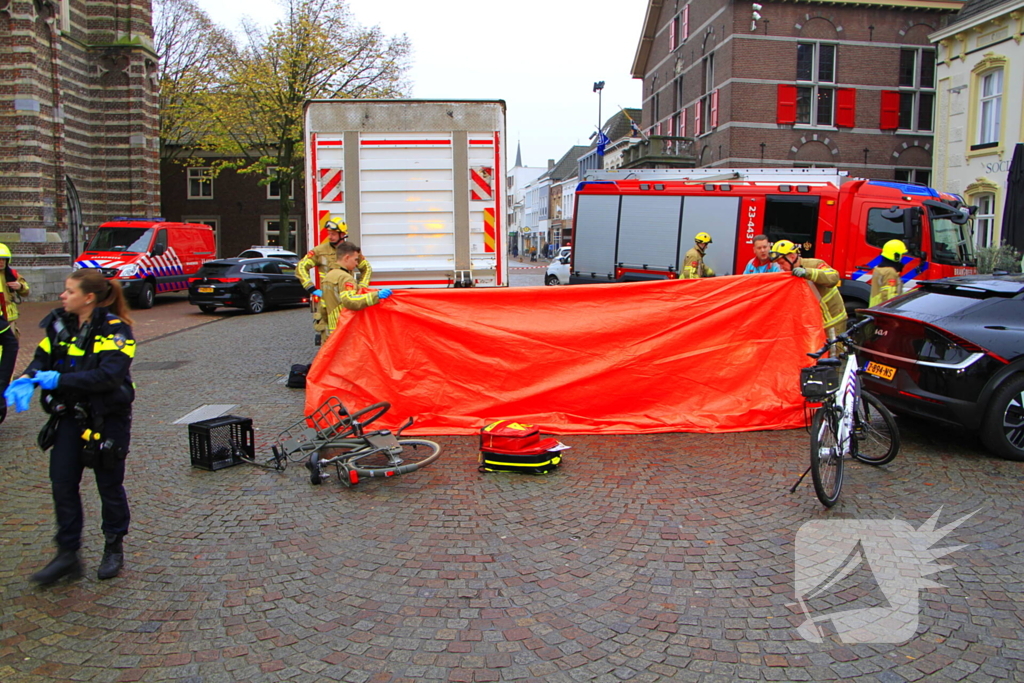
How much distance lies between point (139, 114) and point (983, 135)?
2751cm

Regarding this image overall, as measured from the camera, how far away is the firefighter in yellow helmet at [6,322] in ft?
23.6

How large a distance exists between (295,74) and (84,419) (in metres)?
31.4

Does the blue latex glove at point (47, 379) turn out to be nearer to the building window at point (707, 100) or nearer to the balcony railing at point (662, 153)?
the balcony railing at point (662, 153)

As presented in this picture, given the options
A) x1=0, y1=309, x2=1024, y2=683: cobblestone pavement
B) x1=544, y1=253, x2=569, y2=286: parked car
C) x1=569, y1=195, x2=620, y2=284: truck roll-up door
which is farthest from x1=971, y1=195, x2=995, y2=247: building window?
x1=0, y1=309, x2=1024, y2=683: cobblestone pavement

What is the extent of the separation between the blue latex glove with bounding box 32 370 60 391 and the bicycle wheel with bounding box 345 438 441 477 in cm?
215

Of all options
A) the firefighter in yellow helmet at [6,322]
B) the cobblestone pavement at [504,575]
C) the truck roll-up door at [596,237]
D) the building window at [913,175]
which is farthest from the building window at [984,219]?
the firefighter in yellow helmet at [6,322]

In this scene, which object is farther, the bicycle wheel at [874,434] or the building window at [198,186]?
the building window at [198,186]

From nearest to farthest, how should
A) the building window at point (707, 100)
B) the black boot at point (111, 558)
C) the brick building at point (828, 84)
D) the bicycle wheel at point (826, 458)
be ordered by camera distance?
the black boot at point (111, 558) → the bicycle wheel at point (826, 458) → the brick building at point (828, 84) → the building window at point (707, 100)

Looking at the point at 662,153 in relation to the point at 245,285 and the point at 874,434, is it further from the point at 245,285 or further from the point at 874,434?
the point at 874,434

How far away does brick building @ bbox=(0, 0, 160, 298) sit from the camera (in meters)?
21.9

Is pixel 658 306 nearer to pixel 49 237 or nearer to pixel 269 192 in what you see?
pixel 49 237

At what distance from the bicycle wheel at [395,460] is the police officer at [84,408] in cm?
176

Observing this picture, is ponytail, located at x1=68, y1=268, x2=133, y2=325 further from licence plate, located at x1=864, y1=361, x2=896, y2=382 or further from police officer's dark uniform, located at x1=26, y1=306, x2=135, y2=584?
licence plate, located at x1=864, y1=361, x2=896, y2=382

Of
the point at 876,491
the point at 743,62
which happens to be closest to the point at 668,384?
the point at 876,491
